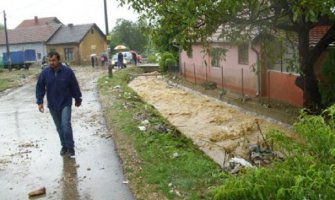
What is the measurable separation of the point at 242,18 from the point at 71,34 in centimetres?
4735

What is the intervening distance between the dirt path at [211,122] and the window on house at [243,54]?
2.20 meters

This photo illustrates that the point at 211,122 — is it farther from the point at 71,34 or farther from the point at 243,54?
the point at 71,34

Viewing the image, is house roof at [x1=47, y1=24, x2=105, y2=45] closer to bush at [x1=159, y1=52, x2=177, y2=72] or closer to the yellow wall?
the yellow wall

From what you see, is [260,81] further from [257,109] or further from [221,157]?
[221,157]

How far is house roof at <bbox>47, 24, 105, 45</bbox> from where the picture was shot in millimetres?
55031

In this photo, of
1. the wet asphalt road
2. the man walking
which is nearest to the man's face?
the man walking

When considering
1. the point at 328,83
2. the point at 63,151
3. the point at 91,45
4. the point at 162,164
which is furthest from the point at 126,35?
the point at 162,164

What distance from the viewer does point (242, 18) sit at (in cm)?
1150

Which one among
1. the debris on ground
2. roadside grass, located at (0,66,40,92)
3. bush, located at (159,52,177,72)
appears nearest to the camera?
the debris on ground

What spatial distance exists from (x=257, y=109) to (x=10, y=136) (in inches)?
316

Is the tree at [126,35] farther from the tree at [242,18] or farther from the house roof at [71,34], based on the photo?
the tree at [242,18]

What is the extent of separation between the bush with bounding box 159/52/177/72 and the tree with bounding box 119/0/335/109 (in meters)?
17.1

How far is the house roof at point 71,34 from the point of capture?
181 feet

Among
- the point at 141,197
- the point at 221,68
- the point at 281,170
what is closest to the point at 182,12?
the point at 141,197
